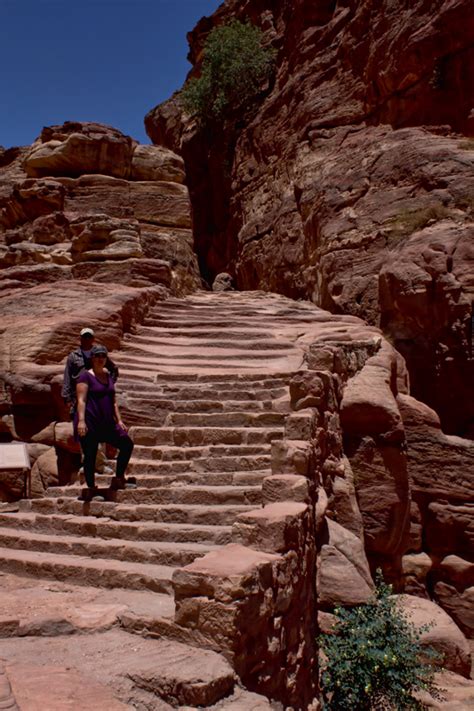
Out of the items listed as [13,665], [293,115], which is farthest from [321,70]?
[13,665]

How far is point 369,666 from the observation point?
579cm

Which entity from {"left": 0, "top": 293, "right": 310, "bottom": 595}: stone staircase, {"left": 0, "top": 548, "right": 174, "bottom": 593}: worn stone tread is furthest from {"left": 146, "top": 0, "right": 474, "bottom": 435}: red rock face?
{"left": 0, "top": 548, "right": 174, "bottom": 593}: worn stone tread

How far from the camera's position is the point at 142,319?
1223 centimetres

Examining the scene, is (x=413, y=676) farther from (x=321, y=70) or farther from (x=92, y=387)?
(x=321, y=70)

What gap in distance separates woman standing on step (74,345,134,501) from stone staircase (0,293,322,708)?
0.24 metres

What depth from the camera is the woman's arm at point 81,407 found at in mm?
6465

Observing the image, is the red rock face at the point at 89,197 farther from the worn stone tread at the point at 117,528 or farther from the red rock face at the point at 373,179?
the worn stone tread at the point at 117,528

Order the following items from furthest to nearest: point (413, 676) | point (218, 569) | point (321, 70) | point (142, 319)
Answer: point (321, 70) → point (142, 319) → point (413, 676) → point (218, 569)

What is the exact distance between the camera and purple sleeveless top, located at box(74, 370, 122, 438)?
6.59 metres

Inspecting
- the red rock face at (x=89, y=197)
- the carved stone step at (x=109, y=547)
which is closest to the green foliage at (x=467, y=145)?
the red rock face at (x=89, y=197)

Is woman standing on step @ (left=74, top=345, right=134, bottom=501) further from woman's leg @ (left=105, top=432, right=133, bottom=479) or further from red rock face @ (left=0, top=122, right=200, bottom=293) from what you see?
red rock face @ (left=0, top=122, right=200, bottom=293)

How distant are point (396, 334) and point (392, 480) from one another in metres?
4.54

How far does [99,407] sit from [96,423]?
0.17 metres

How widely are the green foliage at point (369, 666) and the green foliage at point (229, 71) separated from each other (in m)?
23.1
